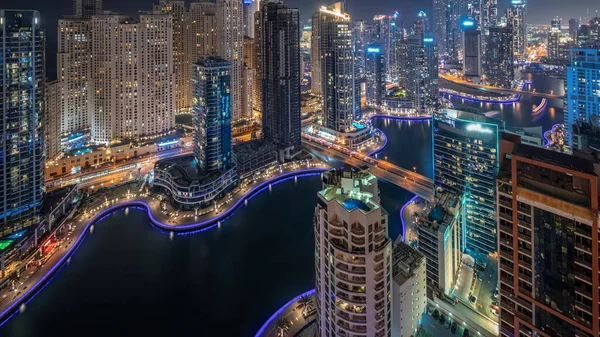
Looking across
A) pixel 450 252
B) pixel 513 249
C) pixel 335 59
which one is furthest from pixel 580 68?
pixel 513 249

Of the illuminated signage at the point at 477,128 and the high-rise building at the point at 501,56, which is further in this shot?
the high-rise building at the point at 501,56

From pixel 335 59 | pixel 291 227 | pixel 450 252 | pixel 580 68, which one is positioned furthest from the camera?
pixel 335 59

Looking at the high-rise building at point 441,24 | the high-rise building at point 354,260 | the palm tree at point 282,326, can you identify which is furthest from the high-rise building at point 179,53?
the high-rise building at point 441,24

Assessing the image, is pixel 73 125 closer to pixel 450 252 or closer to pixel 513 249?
pixel 450 252

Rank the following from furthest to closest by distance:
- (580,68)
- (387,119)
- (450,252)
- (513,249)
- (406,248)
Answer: (387,119)
(580,68)
(450,252)
(406,248)
(513,249)

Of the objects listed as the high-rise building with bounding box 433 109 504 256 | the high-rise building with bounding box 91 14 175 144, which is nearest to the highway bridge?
the high-rise building with bounding box 433 109 504 256

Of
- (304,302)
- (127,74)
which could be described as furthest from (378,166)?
(127,74)

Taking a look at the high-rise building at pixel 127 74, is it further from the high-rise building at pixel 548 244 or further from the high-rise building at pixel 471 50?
the high-rise building at pixel 471 50
